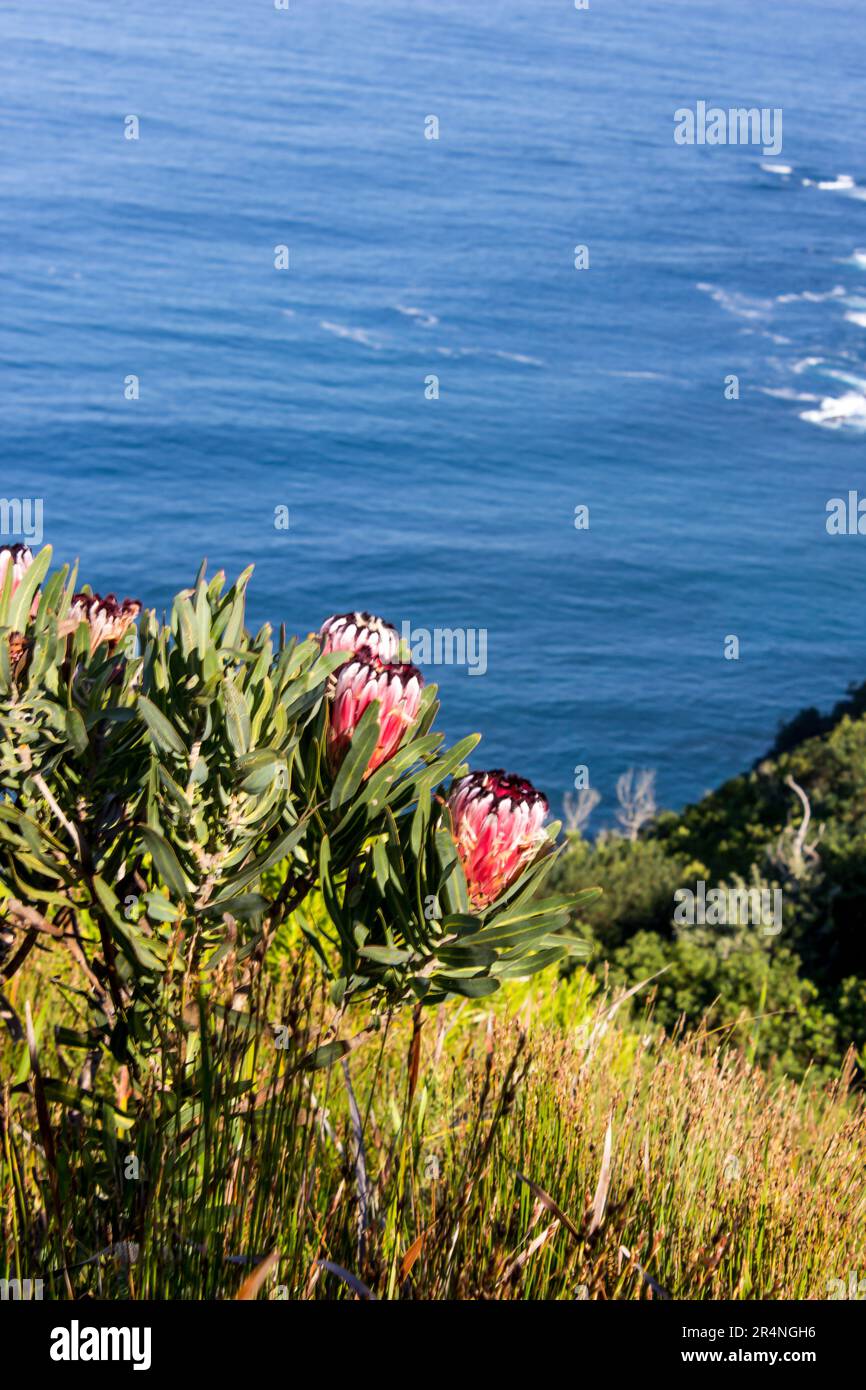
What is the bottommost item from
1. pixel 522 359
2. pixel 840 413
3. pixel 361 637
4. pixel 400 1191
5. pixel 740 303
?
pixel 400 1191

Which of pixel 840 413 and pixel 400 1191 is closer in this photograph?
pixel 400 1191

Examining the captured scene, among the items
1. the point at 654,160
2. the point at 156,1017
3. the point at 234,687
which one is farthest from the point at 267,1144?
the point at 654,160

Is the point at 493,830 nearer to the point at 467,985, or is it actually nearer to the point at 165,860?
the point at 467,985

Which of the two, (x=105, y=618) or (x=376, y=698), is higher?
(x=105, y=618)

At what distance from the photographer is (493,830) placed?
6.90ft

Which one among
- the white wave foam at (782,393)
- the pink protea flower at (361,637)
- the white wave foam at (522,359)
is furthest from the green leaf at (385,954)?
the white wave foam at (522,359)

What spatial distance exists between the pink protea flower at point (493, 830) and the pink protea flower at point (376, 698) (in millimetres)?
169

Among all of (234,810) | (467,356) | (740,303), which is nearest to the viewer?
(234,810)

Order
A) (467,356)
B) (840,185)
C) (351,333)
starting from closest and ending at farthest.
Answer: (467,356), (351,333), (840,185)

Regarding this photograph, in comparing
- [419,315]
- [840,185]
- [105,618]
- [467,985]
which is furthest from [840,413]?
[467,985]

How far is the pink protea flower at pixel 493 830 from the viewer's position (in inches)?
82.9

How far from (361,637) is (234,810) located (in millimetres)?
479

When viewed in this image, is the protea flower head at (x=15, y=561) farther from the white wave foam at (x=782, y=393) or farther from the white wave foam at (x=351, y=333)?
the white wave foam at (x=782, y=393)
